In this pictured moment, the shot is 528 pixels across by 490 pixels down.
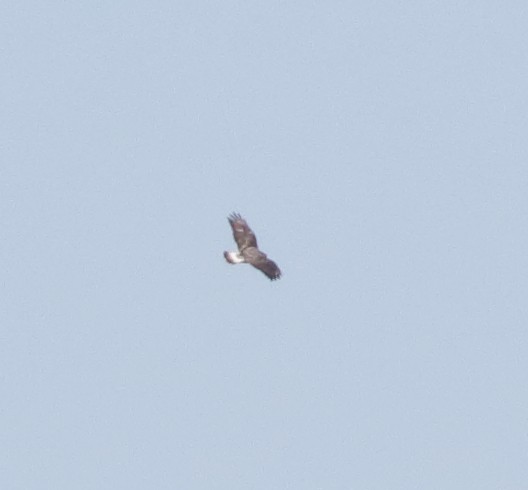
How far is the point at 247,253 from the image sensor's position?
11850 centimetres

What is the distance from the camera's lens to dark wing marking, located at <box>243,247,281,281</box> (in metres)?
117

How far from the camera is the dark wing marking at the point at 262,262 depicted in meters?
117

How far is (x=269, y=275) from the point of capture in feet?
384

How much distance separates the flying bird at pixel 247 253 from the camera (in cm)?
11743

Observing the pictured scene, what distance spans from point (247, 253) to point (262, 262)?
4.30 ft

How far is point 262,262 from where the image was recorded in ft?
387

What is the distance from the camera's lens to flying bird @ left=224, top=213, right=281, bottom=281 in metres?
117

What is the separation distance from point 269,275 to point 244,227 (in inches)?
184

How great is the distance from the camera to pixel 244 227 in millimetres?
120250
